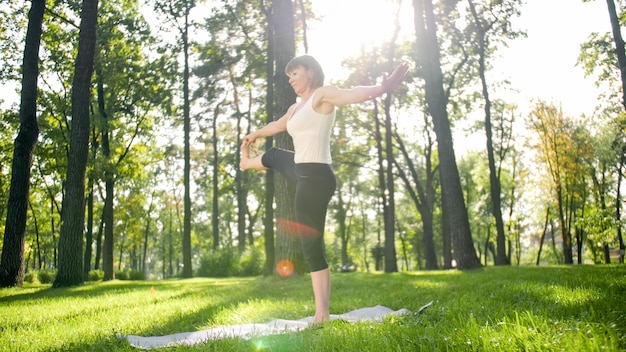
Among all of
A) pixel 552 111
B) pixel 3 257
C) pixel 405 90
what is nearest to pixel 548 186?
pixel 552 111

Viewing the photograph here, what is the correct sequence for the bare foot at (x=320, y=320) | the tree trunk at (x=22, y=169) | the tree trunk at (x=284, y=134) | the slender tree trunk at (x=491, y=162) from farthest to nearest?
the slender tree trunk at (x=491, y=162) < the tree trunk at (x=22, y=169) < the tree trunk at (x=284, y=134) < the bare foot at (x=320, y=320)

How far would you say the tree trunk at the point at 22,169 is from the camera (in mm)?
12055

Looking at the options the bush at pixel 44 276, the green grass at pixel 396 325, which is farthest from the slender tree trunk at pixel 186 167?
the green grass at pixel 396 325

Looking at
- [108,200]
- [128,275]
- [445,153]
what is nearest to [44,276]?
[128,275]

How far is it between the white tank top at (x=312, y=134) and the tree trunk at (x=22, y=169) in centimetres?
1140

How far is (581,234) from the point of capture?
120ft

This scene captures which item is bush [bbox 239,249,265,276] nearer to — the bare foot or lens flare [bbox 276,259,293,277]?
lens flare [bbox 276,259,293,277]

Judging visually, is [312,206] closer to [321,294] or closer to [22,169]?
[321,294]

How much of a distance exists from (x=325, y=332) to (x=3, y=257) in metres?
12.6

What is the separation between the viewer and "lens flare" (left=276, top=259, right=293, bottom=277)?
1005 centimetres

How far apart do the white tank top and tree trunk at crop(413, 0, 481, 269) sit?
31.3 ft

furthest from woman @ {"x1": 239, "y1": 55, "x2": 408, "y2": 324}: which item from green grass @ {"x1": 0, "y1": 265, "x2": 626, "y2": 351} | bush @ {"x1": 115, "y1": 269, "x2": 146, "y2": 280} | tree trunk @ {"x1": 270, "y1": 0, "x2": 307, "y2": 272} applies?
bush @ {"x1": 115, "y1": 269, "x2": 146, "y2": 280}

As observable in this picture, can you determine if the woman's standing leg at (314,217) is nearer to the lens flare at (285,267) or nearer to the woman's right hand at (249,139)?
the woman's right hand at (249,139)

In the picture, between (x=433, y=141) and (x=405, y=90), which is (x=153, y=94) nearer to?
(x=405, y=90)
